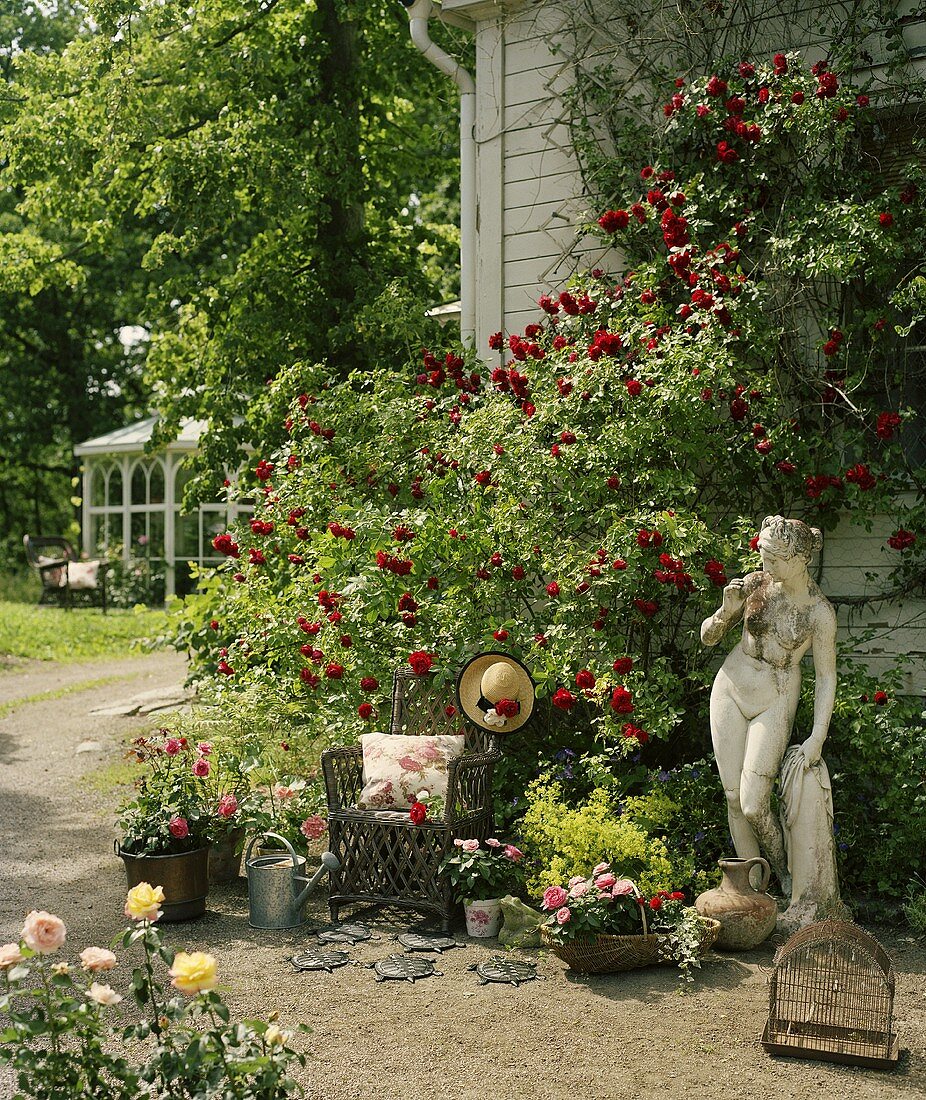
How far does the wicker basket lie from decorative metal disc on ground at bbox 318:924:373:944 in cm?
89

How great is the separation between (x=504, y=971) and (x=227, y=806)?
5.20ft

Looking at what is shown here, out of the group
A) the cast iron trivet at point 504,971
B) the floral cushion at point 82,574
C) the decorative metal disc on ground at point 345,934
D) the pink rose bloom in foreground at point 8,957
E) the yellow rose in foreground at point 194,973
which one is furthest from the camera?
the floral cushion at point 82,574

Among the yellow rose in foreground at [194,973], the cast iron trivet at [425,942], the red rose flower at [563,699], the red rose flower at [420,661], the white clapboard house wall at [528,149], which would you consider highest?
the white clapboard house wall at [528,149]

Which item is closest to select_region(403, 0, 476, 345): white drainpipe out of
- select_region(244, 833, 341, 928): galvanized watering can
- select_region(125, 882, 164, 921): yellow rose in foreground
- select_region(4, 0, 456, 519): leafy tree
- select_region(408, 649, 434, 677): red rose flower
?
select_region(4, 0, 456, 519): leafy tree

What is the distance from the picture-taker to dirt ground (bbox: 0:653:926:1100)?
12.0 ft

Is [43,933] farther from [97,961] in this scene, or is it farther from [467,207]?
[467,207]

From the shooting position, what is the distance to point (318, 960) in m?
4.78

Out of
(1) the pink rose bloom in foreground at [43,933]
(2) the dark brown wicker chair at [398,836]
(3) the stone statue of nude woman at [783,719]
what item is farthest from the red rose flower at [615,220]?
(1) the pink rose bloom in foreground at [43,933]

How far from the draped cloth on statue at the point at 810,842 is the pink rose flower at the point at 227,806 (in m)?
2.45

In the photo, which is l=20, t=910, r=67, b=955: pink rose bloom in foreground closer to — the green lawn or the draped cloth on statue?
the draped cloth on statue

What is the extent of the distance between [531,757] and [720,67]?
3.83 m

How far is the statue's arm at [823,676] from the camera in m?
4.93

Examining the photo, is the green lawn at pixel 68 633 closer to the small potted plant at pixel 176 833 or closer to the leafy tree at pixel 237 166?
the leafy tree at pixel 237 166

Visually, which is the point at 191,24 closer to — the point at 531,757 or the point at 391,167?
the point at 391,167
